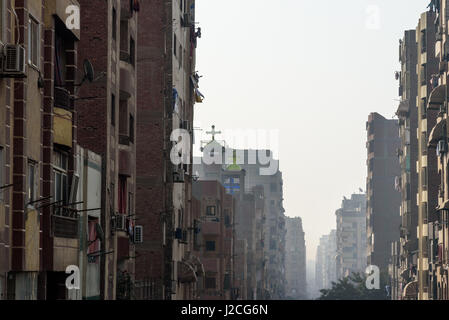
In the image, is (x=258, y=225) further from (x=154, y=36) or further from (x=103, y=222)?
(x=103, y=222)

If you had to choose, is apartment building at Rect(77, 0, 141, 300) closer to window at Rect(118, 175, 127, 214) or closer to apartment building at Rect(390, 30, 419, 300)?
window at Rect(118, 175, 127, 214)

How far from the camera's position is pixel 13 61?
23922 millimetres

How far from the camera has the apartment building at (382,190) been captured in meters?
158

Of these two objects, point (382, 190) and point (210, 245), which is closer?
point (210, 245)

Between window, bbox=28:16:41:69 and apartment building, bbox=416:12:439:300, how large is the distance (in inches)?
2078

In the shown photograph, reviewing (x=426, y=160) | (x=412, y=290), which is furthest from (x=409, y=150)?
(x=426, y=160)

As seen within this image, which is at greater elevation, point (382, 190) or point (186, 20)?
point (186, 20)

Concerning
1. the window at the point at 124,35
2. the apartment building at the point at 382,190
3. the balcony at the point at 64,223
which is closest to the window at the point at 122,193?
the window at the point at 124,35

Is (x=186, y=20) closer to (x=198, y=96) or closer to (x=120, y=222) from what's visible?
(x=198, y=96)

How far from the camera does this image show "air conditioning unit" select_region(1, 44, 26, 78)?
23797 millimetres

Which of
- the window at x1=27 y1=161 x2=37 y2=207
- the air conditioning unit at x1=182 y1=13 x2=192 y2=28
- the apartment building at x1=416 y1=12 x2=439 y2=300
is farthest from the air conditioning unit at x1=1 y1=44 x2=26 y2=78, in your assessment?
the apartment building at x1=416 y1=12 x2=439 y2=300

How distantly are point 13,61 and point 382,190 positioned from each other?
140 m

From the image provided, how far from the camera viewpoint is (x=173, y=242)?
58656mm
